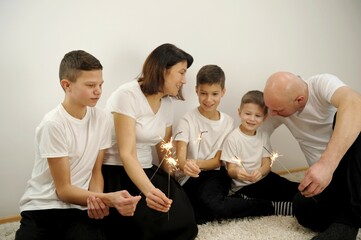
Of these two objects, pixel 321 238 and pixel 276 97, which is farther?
pixel 276 97

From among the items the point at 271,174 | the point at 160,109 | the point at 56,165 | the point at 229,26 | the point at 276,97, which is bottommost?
the point at 271,174

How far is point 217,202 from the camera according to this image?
1.75 metres

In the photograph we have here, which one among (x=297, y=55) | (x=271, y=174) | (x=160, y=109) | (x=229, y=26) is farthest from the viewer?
(x=297, y=55)

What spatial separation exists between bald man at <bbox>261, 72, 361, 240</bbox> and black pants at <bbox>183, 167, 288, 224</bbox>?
0.24 meters

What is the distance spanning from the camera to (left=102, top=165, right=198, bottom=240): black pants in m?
1.44

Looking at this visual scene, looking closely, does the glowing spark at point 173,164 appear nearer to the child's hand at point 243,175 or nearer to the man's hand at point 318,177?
the child's hand at point 243,175

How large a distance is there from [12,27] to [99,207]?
1064mm

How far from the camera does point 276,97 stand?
160 cm

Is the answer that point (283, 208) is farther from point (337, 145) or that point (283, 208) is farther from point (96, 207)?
point (96, 207)

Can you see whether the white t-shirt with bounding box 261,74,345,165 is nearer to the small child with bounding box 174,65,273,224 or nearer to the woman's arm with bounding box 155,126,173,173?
the small child with bounding box 174,65,273,224

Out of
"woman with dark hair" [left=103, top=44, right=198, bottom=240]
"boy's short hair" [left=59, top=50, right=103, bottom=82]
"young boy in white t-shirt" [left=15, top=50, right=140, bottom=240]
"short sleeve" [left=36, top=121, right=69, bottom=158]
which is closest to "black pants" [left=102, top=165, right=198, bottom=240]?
"woman with dark hair" [left=103, top=44, right=198, bottom=240]

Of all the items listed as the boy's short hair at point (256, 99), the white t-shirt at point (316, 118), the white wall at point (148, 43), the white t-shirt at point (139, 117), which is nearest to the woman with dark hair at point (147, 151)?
the white t-shirt at point (139, 117)

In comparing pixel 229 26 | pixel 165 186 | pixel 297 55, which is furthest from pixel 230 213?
pixel 297 55

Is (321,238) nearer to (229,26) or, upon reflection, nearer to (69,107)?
(69,107)
